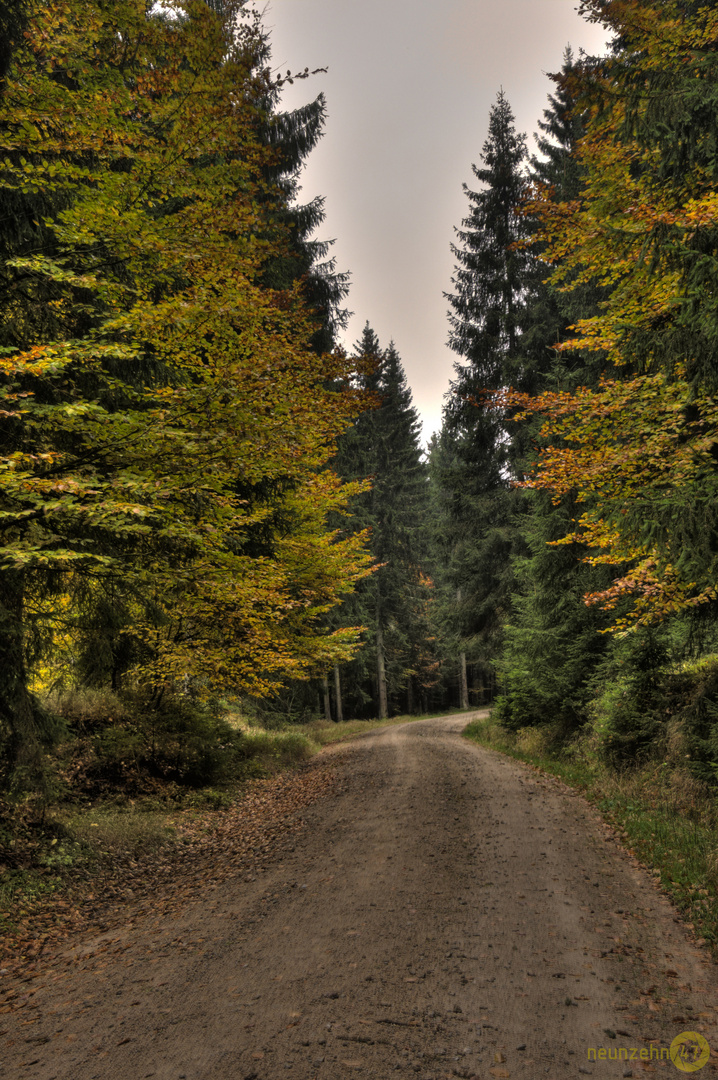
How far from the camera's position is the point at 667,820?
7.52m

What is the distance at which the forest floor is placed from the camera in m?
3.50

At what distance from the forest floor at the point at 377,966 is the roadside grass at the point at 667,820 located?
0.73 feet

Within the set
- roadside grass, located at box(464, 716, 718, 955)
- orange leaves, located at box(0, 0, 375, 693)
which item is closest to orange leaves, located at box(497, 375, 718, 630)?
roadside grass, located at box(464, 716, 718, 955)

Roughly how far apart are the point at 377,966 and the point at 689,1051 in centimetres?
223

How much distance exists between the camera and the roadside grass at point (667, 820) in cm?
541

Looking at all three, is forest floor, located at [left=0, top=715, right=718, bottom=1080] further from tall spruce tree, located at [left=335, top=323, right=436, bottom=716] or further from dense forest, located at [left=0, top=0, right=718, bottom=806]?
tall spruce tree, located at [left=335, top=323, right=436, bottom=716]

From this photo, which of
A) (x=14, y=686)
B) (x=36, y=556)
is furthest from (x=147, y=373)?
(x=14, y=686)

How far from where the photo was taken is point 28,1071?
11.7 ft

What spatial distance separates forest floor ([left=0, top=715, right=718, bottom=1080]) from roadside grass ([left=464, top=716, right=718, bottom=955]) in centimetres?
22

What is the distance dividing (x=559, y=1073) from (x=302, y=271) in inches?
727

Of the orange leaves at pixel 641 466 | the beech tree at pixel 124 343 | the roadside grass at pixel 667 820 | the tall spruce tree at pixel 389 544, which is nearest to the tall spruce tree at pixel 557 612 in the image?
the roadside grass at pixel 667 820

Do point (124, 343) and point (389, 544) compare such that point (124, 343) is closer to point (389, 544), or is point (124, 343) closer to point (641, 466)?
point (641, 466)

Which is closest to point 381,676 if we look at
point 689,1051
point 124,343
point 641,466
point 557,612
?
point 557,612

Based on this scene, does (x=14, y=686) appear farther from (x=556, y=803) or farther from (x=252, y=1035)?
(x=556, y=803)
